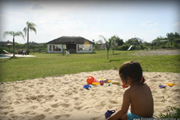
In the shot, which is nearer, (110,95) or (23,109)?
(23,109)

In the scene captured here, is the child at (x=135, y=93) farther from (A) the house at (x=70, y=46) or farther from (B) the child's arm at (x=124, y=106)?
(A) the house at (x=70, y=46)

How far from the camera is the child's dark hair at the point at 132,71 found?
1582 mm

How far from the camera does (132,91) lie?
5.29 feet

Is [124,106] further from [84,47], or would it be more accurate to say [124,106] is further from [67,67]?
[84,47]

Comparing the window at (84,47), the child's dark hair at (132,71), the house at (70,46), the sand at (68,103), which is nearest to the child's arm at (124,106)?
the child's dark hair at (132,71)

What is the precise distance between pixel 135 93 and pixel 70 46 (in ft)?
66.7

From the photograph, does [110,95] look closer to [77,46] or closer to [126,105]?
[126,105]

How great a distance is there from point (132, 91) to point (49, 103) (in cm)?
168

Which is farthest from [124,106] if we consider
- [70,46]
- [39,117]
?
[70,46]

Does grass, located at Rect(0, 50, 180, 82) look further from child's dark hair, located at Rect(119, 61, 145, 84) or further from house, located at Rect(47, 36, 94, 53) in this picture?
house, located at Rect(47, 36, 94, 53)

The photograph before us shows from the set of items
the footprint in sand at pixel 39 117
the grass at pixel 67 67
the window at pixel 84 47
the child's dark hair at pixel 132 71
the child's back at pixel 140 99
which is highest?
the window at pixel 84 47

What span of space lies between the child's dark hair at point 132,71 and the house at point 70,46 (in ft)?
57.7

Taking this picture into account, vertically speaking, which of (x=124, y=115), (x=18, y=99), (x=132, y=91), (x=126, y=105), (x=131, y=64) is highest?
(x=131, y=64)

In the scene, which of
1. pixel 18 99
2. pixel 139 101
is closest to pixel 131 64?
pixel 139 101
